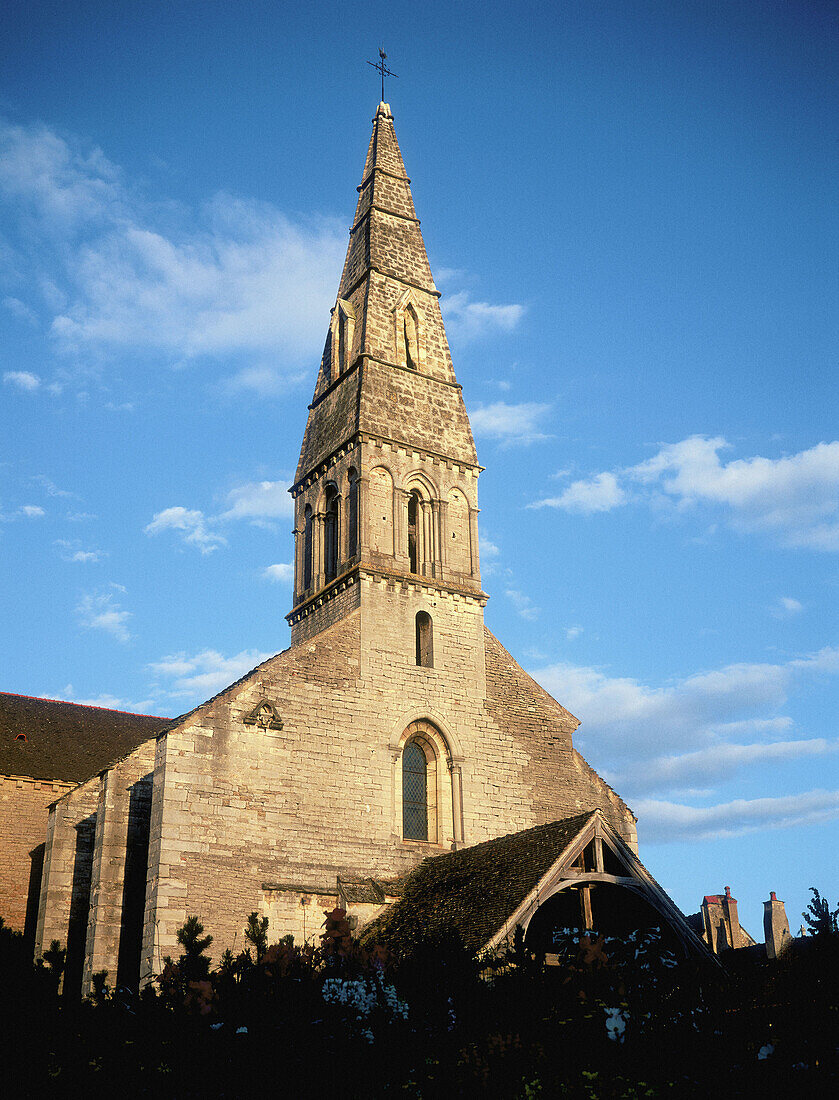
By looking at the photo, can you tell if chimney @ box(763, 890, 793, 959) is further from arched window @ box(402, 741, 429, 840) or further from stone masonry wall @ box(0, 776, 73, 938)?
stone masonry wall @ box(0, 776, 73, 938)

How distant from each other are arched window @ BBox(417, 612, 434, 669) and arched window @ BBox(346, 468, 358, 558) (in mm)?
2289

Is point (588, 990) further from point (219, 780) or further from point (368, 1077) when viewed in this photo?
point (219, 780)

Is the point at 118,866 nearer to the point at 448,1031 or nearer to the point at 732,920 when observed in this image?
the point at 448,1031

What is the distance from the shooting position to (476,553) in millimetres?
27922

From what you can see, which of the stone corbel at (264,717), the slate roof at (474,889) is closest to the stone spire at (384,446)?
the stone corbel at (264,717)

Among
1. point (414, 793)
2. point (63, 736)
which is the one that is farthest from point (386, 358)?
point (63, 736)

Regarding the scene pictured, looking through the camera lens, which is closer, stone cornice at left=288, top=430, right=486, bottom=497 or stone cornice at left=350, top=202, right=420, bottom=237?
stone cornice at left=288, top=430, right=486, bottom=497

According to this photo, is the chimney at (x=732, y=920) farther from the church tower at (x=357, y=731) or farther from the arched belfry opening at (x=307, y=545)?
the arched belfry opening at (x=307, y=545)

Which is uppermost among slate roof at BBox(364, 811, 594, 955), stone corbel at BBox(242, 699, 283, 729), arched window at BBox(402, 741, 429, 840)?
stone corbel at BBox(242, 699, 283, 729)

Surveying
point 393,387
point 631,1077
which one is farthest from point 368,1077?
point 393,387

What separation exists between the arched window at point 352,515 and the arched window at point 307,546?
1.87 m

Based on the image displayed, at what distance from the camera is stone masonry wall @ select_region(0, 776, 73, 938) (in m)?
29.4

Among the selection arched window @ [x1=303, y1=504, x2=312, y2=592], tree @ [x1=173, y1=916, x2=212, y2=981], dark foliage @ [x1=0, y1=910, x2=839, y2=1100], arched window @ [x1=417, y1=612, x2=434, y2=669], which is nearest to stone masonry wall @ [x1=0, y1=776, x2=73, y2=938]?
arched window @ [x1=303, y1=504, x2=312, y2=592]

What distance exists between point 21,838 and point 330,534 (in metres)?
12.4
